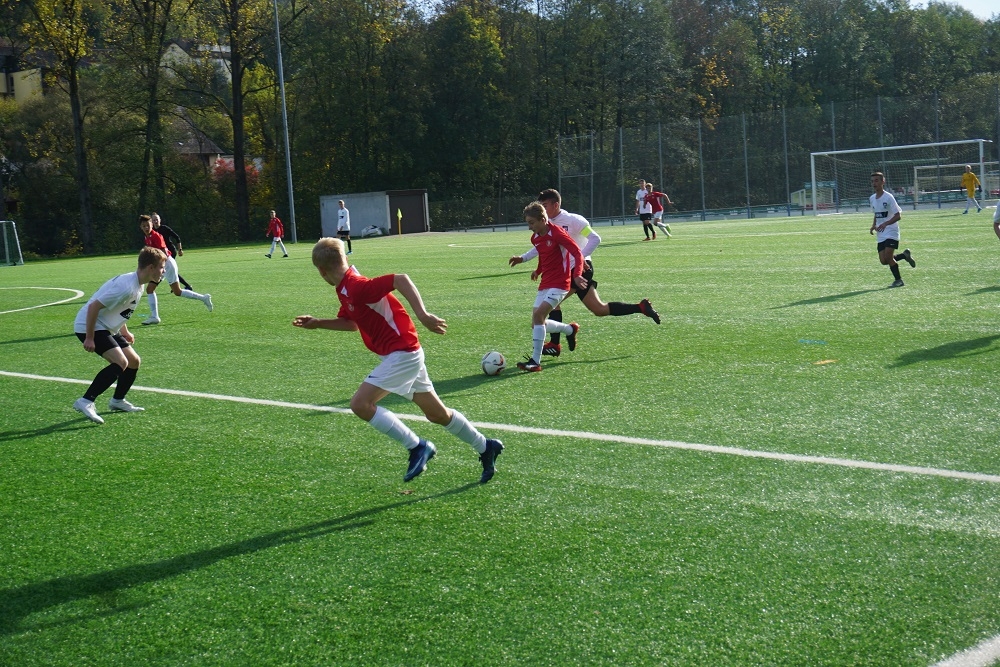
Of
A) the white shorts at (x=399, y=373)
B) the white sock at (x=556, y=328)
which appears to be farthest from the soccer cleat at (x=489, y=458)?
the white sock at (x=556, y=328)

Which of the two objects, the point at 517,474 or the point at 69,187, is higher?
the point at 69,187

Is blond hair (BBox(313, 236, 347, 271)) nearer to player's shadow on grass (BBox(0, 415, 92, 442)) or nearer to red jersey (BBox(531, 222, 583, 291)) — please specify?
player's shadow on grass (BBox(0, 415, 92, 442))

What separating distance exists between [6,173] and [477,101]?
30749mm

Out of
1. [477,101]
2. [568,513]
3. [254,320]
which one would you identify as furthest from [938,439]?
[477,101]

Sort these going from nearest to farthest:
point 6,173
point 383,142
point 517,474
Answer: point 517,474
point 6,173
point 383,142

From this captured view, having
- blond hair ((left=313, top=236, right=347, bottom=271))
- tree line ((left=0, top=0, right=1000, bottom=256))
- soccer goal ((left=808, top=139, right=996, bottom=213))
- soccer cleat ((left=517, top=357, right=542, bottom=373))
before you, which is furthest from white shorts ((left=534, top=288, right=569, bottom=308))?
tree line ((left=0, top=0, right=1000, bottom=256))

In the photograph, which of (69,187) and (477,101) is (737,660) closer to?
(69,187)

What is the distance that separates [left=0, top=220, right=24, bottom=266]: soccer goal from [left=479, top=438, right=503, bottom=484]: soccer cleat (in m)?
41.6

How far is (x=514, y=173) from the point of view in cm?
7144

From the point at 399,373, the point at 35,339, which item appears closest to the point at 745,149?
the point at 35,339

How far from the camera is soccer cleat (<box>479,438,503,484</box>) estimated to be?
6.41 m

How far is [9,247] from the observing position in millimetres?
42594

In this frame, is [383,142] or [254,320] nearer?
[254,320]

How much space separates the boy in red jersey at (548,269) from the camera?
10398mm
